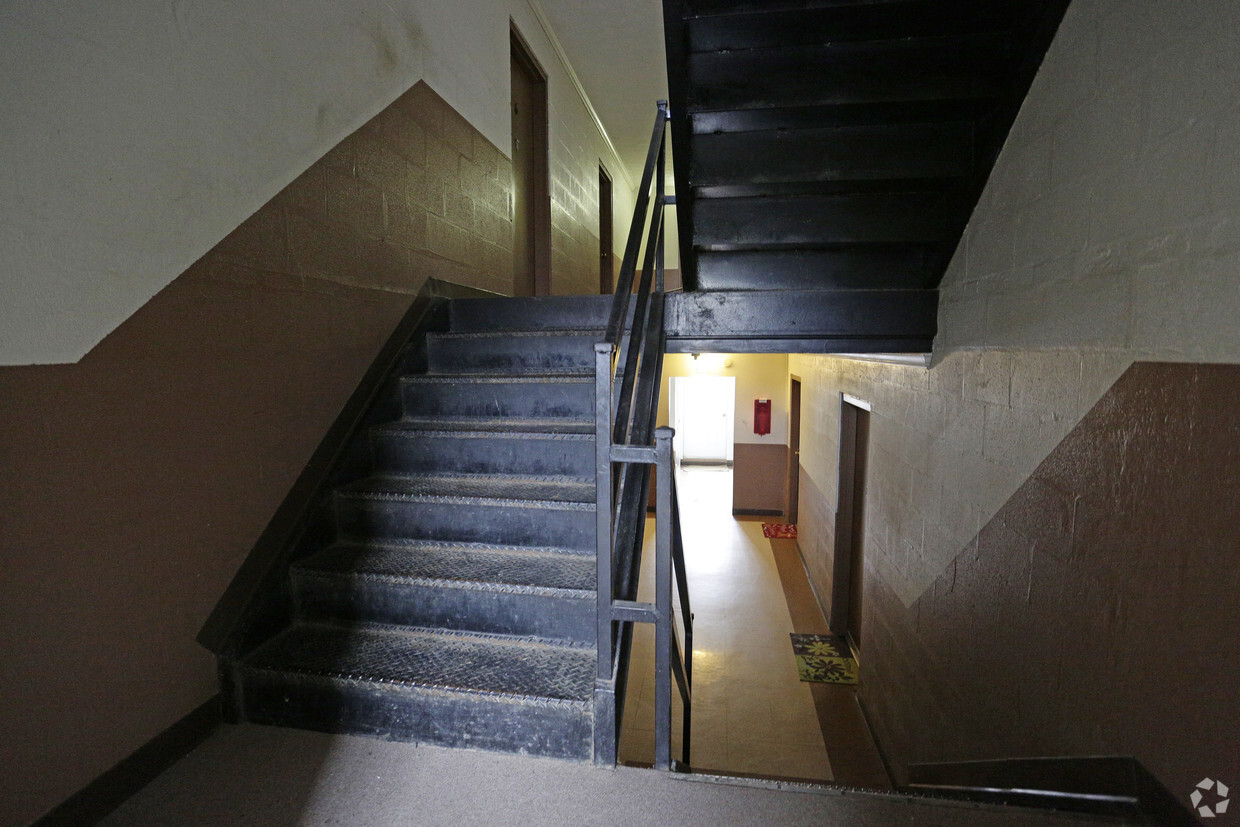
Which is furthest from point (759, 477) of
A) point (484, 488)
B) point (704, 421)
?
point (484, 488)

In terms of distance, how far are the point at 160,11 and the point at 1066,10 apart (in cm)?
239

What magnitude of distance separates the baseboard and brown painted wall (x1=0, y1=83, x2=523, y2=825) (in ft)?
0.08

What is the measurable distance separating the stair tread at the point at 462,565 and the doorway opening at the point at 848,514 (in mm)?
3364

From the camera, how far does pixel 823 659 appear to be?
430cm

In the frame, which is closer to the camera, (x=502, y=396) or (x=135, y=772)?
(x=135, y=772)

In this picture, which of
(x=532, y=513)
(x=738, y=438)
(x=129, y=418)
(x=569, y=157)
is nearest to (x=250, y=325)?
(x=129, y=418)

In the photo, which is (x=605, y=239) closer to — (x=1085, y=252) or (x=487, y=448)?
(x=487, y=448)

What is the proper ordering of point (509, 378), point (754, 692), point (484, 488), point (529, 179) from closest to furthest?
point (484, 488) → point (509, 378) → point (754, 692) → point (529, 179)

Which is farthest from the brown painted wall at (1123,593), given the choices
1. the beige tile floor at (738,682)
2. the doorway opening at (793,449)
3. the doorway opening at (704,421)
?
the doorway opening at (704,421)

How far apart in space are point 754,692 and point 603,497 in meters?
3.16

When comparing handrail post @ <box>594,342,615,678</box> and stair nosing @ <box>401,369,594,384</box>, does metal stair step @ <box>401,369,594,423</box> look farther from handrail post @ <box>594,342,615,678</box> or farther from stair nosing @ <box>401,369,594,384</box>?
handrail post @ <box>594,342,615,678</box>

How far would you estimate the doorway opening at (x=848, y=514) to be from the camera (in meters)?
4.57

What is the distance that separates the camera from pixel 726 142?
2129 millimetres

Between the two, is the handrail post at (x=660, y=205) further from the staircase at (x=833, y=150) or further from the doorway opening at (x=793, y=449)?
the doorway opening at (x=793, y=449)
